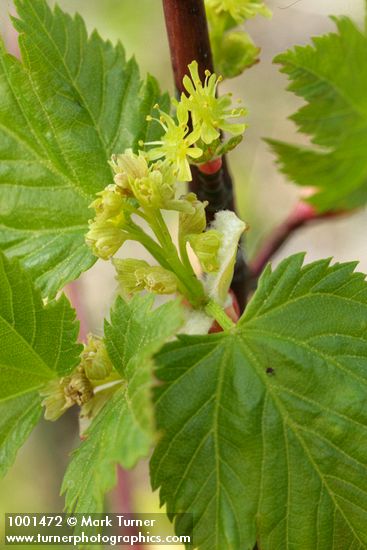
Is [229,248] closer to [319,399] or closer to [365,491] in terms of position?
[319,399]

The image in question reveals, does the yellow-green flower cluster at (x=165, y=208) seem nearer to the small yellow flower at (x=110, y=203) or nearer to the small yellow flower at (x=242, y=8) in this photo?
the small yellow flower at (x=110, y=203)

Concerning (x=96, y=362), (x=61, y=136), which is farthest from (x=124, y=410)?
(x=61, y=136)

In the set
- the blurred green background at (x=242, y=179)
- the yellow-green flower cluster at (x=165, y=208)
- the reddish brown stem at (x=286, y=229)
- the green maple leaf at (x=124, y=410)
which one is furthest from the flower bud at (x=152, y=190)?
the blurred green background at (x=242, y=179)

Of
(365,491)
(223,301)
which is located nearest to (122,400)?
(223,301)

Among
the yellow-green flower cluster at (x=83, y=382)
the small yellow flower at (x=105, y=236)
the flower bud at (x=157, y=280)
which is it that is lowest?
the yellow-green flower cluster at (x=83, y=382)

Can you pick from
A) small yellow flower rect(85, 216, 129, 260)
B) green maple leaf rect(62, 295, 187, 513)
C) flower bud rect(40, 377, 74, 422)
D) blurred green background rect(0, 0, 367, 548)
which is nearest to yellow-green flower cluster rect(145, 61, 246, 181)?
small yellow flower rect(85, 216, 129, 260)

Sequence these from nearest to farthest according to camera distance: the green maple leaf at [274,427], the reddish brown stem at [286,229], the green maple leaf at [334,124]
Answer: the green maple leaf at [334,124] < the green maple leaf at [274,427] < the reddish brown stem at [286,229]
